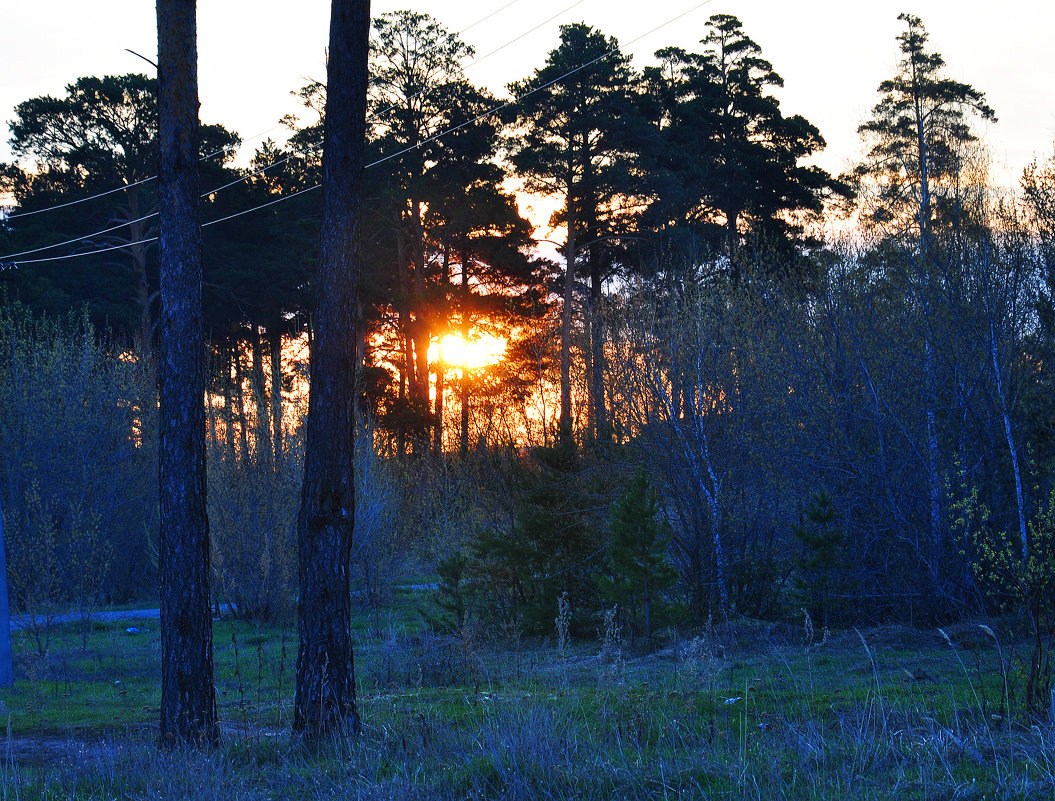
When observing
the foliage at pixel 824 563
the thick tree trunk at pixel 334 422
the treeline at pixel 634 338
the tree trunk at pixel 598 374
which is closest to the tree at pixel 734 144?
the treeline at pixel 634 338

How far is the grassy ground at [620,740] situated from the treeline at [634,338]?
110 cm

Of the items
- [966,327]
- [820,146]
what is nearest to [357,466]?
[966,327]

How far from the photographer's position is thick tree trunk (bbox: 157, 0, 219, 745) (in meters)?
7.32

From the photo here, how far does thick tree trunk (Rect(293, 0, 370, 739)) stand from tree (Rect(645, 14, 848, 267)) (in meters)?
25.3

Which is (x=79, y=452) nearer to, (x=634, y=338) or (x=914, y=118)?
(x=634, y=338)

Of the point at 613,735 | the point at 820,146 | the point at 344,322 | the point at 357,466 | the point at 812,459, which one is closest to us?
the point at 613,735

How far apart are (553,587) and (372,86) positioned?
21.3m

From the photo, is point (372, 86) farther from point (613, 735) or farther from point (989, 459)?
point (613, 735)

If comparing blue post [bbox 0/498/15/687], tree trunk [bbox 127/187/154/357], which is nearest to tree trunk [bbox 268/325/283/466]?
tree trunk [bbox 127/187/154/357]

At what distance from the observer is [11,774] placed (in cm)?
660

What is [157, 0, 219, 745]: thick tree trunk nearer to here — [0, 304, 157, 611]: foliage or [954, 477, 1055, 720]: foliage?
[954, 477, 1055, 720]: foliage

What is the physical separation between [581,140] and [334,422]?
2573 cm

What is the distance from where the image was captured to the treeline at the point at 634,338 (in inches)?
489

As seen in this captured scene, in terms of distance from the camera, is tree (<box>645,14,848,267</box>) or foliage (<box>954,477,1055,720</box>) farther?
tree (<box>645,14,848,267</box>)
